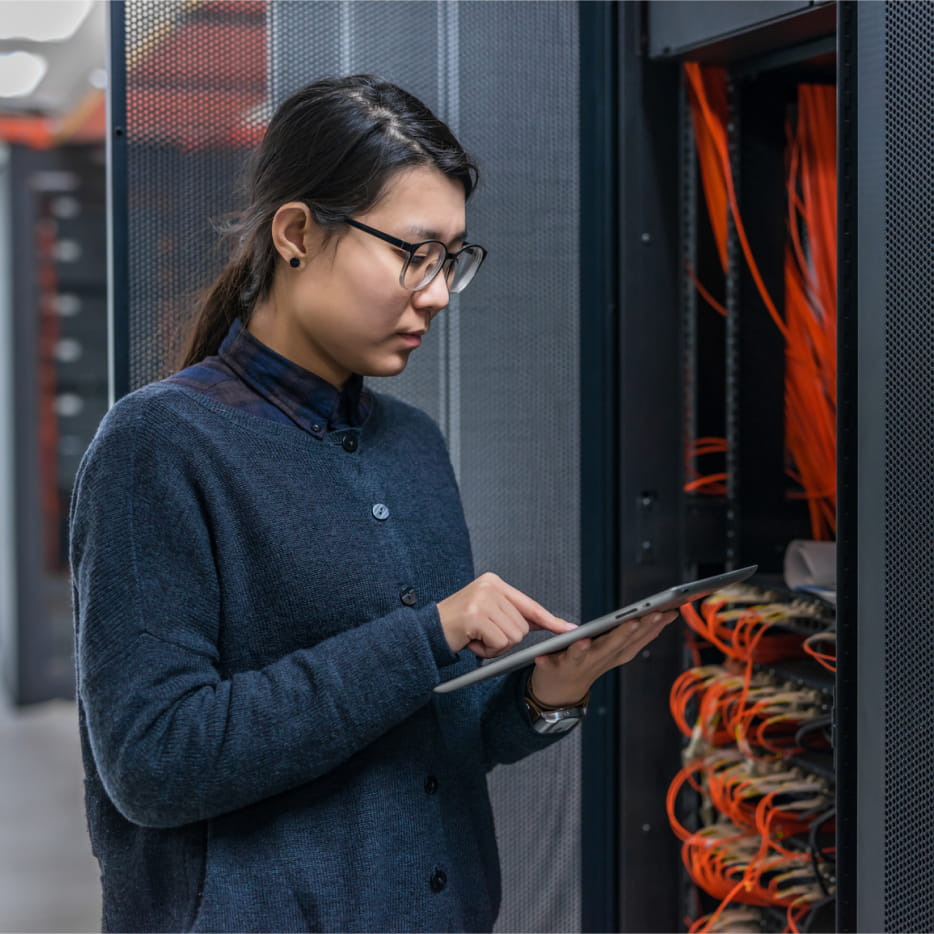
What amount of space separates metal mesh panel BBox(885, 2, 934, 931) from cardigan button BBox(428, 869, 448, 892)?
487mm

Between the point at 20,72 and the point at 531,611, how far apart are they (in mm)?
4796

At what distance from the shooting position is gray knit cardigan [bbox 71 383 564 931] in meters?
0.91

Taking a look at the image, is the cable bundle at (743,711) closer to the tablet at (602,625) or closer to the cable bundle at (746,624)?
the cable bundle at (746,624)

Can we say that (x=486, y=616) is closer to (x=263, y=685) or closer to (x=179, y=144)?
(x=263, y=685)

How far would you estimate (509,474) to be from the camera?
1.59 meters

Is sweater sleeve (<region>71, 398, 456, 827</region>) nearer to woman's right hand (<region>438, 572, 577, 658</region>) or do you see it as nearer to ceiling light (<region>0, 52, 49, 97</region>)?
woman's right hand (<region>438, 572, 577, 658</region>)

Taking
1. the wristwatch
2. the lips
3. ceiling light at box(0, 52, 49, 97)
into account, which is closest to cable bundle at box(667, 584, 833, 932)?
the wristwatch

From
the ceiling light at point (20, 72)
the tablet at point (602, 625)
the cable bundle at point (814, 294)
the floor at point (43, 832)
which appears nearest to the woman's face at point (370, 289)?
the tablet at point (602, 625)

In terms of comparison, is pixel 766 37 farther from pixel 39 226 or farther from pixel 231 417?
pixel 39 226

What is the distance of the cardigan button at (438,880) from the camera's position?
3.51 feet

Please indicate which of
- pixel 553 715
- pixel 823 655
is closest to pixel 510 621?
pixel 553 715

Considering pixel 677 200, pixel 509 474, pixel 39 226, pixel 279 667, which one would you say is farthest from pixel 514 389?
pixel 39 226

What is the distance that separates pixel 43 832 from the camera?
3.60m

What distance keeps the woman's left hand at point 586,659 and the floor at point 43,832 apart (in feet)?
7.50
